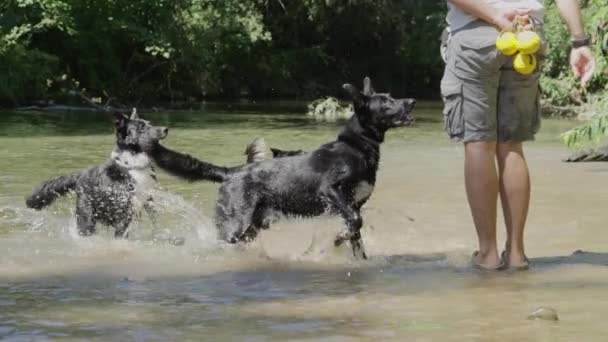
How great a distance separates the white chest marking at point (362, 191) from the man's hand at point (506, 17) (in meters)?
1.50

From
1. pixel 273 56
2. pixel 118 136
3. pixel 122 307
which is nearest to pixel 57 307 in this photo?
pixel 122 307

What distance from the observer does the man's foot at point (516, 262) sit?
608 cm

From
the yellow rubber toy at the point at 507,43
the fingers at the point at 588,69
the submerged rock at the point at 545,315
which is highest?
the yellow rubber toy at the point at 507,43

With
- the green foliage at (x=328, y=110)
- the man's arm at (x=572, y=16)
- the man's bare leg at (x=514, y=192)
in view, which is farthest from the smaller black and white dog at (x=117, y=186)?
the green foliage at (x=328, y=110)

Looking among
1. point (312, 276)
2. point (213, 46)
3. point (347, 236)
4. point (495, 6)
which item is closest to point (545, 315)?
point (312, 276)

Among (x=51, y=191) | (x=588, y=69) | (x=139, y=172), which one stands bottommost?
(x=51, y=191)

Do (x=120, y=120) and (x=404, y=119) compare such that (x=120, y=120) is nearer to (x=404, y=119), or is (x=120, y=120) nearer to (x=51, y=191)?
(x=51, y=191)

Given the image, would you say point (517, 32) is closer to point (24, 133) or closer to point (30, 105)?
point (24, 133)

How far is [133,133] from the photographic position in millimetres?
8156

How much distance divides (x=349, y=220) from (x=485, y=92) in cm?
136

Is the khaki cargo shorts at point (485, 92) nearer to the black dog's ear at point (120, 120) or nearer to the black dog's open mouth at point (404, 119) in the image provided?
the black dog's open mouth at point (404, 119)

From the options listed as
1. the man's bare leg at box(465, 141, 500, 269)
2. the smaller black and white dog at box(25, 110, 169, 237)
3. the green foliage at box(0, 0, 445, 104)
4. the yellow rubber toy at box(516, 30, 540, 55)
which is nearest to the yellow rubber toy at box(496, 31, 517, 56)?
the yellow rubber toy at box(516, 30, 540, 55)

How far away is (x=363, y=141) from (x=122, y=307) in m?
2.33

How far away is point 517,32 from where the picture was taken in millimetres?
5914
